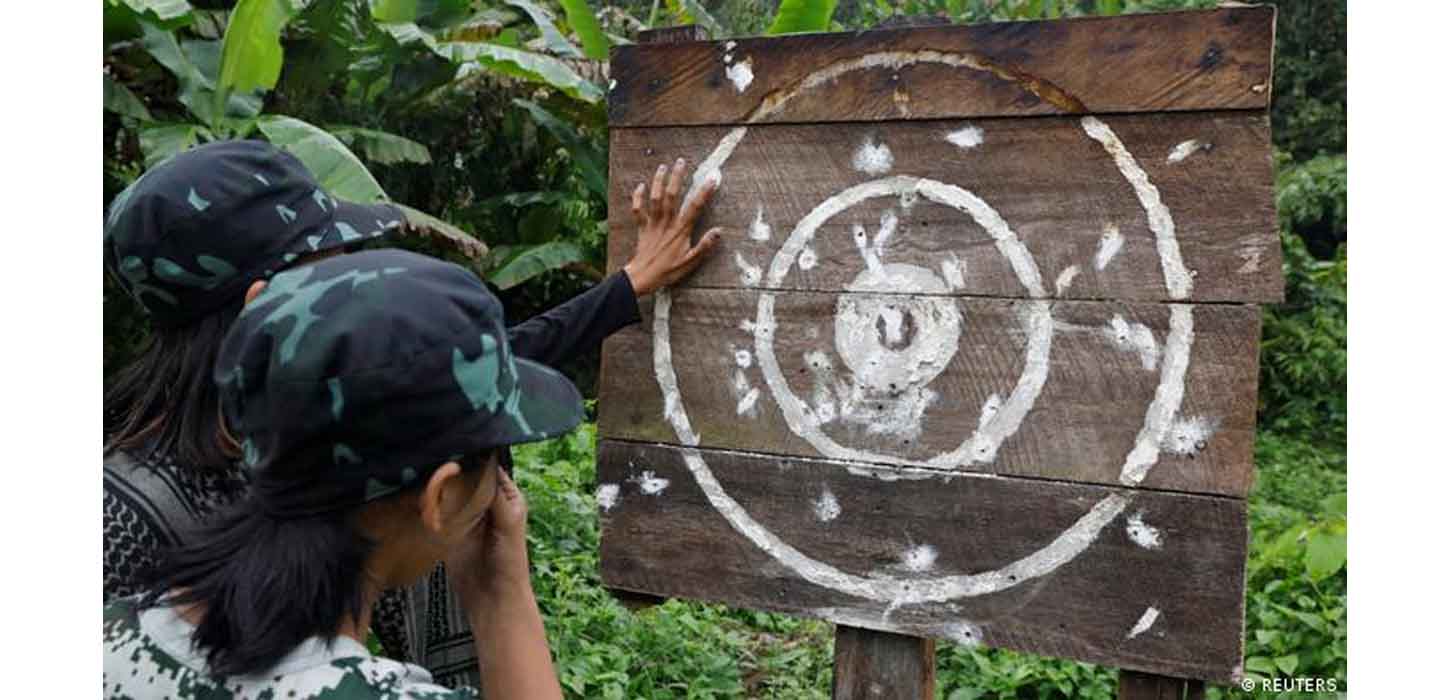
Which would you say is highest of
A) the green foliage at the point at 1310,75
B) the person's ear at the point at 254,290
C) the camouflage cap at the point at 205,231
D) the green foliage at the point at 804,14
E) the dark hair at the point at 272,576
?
the green foliage at the point at 1310,75

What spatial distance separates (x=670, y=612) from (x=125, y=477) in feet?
7.45

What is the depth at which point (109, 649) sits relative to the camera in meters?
1.06

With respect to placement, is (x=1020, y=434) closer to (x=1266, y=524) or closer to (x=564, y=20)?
(x=1266, y=524)

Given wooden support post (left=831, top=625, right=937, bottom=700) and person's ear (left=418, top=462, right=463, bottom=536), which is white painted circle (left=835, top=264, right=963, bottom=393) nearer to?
wooden support post (left=831, top=625, right=937, bottom=700)

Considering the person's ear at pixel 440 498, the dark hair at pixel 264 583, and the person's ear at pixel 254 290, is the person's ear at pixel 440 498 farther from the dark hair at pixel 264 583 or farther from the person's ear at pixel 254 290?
the person's ear at pixel 254 290

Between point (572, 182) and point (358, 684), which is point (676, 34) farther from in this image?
point (572, 182)

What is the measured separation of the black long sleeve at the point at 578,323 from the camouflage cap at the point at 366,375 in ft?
2.88

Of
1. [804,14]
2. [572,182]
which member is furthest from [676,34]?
[572,182]

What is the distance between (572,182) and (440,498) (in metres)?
5.50

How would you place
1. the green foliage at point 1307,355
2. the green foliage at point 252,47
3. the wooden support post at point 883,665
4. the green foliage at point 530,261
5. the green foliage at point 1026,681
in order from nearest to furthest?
the wooden support post at point 883,665 → the green foliage at point 1026,681 → the green foliage at point 252,47 → the green foliage at point 530,261 → the green foliage at point 1307,355

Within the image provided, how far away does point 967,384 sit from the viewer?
70.4 inches

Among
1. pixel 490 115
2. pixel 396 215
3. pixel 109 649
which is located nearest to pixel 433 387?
pixel 109 649

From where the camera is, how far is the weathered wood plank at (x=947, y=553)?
1.64m

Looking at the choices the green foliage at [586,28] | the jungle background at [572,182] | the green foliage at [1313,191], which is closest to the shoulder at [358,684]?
the jungle background at [572,182]
